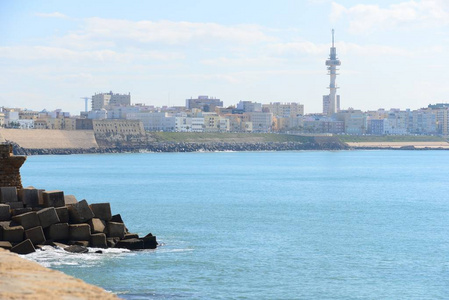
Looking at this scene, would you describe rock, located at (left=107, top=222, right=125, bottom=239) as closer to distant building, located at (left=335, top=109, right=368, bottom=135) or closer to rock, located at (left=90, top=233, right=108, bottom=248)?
rock, located at (left=90, top=233, right=108, bottom=248)

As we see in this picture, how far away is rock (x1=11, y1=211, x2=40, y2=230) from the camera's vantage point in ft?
63.0

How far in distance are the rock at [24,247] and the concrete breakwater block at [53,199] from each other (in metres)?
1.48

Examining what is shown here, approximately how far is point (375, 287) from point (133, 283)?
14.6 feet

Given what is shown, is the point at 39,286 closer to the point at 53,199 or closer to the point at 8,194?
the point at 8,194

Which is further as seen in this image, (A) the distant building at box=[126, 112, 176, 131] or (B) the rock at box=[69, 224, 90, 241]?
(A) the distant building at box=[126, 112, 176, 131]

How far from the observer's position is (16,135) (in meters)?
112

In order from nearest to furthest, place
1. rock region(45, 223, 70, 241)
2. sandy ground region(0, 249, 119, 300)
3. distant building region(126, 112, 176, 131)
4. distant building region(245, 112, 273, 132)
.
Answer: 1. sandy ground region(0, 249, 119, 300)
2. rock region(45, 223, 70, 241)
3. distant building region(126, 112, 176, 131)
4. distant building region(245, 112, 273, 132)

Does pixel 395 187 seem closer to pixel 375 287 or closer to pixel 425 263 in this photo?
pixel 425 263

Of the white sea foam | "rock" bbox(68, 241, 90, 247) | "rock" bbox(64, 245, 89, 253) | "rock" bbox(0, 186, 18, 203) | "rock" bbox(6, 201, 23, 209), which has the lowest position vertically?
the white sea foam

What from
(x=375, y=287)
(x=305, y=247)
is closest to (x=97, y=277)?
(x=375, y=287)

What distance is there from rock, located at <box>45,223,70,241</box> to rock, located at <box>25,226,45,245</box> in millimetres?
292

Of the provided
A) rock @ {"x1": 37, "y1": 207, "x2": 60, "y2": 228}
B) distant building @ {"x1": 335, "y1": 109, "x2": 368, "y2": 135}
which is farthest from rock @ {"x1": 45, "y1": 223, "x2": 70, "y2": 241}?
distant building @ {"x1": 335, "y1": 109, "x2": 368, "y2": 135}

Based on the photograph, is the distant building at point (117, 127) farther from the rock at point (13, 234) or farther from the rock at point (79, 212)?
the rock at point (13, 234)

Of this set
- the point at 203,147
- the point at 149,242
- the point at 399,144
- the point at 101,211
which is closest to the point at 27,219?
the point at 101,211
